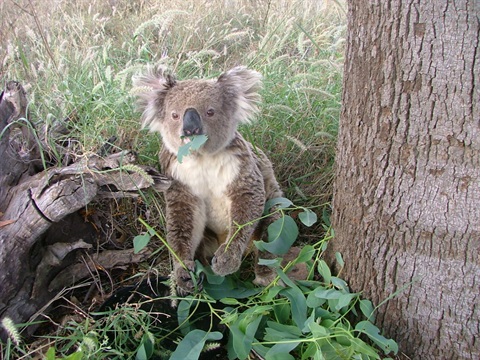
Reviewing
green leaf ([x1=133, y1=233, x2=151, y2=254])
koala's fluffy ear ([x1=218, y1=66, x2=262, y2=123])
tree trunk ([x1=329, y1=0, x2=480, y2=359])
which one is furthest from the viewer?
koala's fluffy ear ([x1=218, y1=66, x2=262, y2=123])

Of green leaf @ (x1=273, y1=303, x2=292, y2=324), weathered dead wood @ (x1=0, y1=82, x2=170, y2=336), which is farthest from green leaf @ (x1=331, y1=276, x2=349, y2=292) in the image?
weathered dead wood @ (x1=0, y1=82, x2=170, y2=336)

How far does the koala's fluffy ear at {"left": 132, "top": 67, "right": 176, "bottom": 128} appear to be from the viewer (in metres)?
2.83

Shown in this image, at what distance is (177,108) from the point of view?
269cm

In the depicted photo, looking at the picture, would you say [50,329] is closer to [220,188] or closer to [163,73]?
[220,188]

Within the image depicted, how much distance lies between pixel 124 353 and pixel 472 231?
5.51 ft

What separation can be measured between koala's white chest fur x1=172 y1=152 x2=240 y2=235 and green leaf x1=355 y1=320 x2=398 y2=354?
3.61ft

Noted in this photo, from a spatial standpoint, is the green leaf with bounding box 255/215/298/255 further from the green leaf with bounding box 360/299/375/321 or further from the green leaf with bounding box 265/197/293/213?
the green leaf with bounding box 360/299/375/321

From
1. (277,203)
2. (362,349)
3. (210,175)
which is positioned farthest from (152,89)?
(362,349)

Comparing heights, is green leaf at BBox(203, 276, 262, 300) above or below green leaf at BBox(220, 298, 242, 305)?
below

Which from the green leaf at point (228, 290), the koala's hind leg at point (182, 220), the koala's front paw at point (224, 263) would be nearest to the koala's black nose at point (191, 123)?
the koala's hind leg at point (182, 220)

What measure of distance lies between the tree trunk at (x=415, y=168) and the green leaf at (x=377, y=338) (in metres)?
0.22

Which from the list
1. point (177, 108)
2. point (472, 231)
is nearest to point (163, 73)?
point (177, 108)

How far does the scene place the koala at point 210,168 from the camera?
2693 mm

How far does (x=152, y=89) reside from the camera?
286 centimetres
